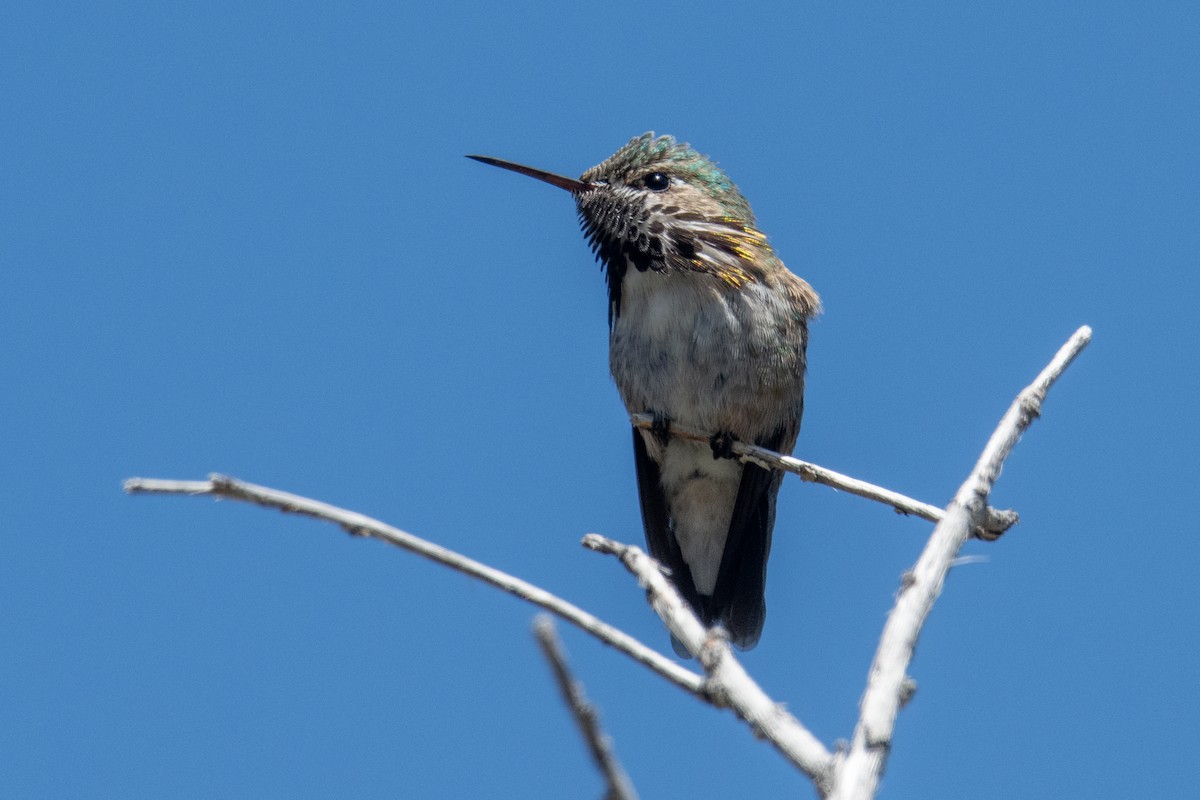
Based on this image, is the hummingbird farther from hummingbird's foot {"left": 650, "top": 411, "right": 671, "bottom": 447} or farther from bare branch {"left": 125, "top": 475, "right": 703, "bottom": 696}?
bare branch {"left": 125, "top": 475, "right": 703, "bottom": 696}

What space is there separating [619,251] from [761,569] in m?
1.91

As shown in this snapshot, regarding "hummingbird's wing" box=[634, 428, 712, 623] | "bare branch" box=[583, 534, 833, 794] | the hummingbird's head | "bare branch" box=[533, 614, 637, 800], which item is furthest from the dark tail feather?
"bare branch" box=[533, 614, 637, 800]

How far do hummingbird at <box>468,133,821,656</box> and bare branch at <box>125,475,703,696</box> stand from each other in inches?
169

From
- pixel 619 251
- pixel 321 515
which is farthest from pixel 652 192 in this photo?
pixel 321 515

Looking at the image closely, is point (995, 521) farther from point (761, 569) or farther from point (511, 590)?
point (761, 569)

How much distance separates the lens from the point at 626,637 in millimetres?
2812

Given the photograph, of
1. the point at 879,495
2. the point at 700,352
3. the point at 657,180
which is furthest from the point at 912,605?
the point at 657,180

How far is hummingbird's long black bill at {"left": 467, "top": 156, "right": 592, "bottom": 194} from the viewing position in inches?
314

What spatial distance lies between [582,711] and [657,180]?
20.4ft

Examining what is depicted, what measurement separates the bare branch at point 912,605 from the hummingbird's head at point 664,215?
138 inches

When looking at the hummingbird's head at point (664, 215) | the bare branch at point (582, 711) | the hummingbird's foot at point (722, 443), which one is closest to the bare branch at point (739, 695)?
the bare branch at point (582, 711)

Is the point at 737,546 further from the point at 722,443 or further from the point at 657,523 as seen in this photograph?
the point at 722,443

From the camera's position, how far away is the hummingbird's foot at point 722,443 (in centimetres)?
720

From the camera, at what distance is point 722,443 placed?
23.7ft
